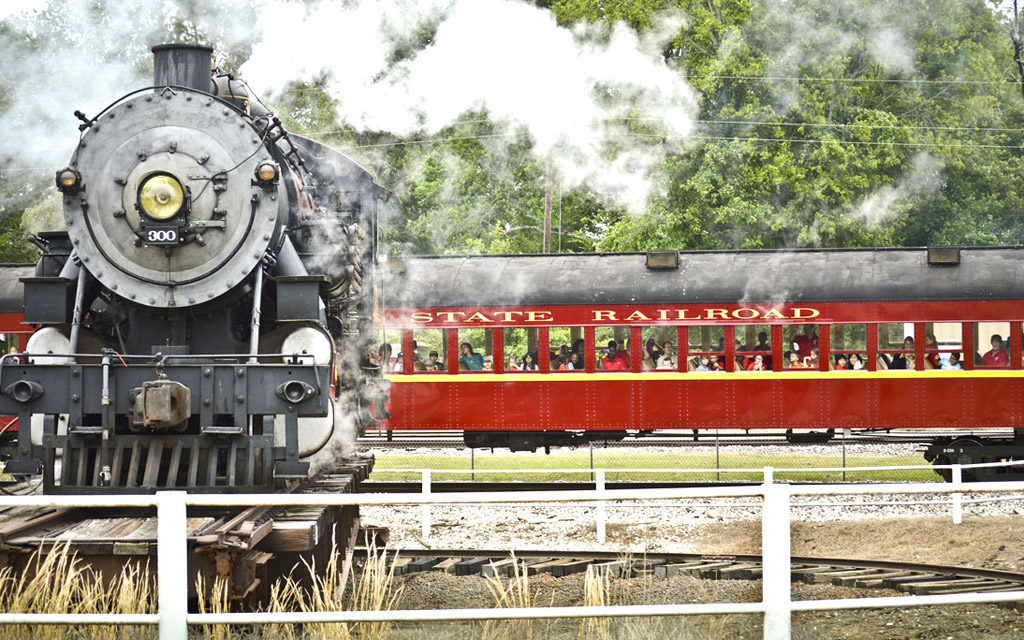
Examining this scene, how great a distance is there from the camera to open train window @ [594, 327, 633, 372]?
1570cm

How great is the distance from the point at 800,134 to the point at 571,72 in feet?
20.5

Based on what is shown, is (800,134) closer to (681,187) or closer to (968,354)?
(681,187)

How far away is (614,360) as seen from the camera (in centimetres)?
1573

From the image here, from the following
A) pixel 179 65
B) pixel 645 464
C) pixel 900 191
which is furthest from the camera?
pixel 900 191

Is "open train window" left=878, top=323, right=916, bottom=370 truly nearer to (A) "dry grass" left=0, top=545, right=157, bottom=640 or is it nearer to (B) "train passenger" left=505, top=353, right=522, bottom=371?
(B) "train passenger" left=505, top=353, right=522, bottom=371

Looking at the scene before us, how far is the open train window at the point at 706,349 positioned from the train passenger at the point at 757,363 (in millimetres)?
390

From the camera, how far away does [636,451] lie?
18906 millimetres

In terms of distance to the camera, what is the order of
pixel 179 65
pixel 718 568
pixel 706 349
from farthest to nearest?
pixel 706 349
pixel 718 568
pixel 179 65

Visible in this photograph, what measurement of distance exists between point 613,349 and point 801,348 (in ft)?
8.78

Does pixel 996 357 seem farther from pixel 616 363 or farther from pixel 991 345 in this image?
pixel 616 363

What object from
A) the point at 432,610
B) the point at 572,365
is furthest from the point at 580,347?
the point at 432,610

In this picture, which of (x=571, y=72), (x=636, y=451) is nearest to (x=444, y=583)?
(x=636, y=451)

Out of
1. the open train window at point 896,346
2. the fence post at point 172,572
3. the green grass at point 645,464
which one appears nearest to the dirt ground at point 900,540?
the green grass at point 645,464

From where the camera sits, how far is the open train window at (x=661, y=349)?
15672 mm
